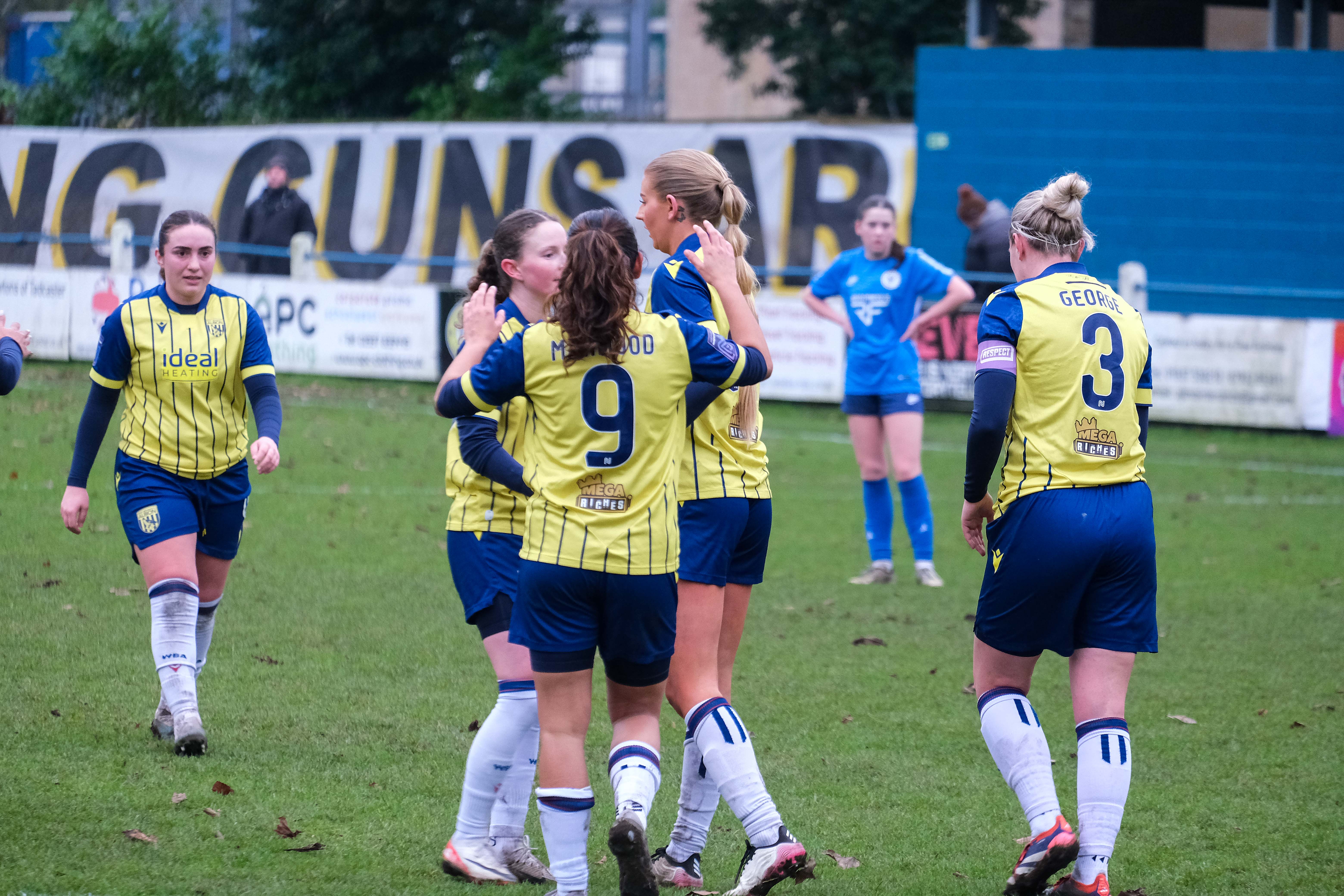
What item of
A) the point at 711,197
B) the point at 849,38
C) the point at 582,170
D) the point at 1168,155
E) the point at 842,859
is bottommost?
the point at 842,859

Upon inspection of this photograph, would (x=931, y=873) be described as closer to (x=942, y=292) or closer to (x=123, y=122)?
(x=942, y=292)

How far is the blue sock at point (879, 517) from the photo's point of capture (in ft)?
31.6

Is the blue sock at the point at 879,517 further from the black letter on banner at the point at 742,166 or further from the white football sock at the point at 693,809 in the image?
the black letter on banner at the point at 742,166

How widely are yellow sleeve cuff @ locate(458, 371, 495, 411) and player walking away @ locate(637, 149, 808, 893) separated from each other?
686 mm

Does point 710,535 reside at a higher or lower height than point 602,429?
lower

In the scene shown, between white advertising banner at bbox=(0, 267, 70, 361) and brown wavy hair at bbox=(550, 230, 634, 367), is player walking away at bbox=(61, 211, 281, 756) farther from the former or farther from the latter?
white advertising banner at bbox=(0, 267, 70, 361)

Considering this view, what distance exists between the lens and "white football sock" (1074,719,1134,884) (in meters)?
4.41

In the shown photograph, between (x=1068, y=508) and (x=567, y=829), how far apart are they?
167 cm

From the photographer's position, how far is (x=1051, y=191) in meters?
4.55

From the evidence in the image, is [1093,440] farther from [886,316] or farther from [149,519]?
[886,316]

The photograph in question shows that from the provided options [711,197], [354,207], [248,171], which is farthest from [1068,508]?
[248,171]

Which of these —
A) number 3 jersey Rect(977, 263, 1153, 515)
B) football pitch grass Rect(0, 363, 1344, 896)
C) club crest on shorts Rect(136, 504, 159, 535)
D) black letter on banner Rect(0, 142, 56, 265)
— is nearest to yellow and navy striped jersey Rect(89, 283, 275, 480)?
club crest on shorts Rect(136, 504, 159, 535)

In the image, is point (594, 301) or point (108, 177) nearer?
point (594, 301)

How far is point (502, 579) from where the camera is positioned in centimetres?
462
